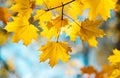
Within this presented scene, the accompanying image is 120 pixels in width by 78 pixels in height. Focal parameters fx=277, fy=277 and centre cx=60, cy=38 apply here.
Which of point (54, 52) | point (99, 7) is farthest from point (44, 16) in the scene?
point (99, 7)

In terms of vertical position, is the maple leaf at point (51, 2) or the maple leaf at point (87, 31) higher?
the maple leaf at point (51, 2)

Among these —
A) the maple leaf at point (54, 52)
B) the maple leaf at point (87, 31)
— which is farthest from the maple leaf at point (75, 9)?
the maple leaf at point (54, 52)

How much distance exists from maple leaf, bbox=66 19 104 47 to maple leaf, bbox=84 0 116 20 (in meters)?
0.15

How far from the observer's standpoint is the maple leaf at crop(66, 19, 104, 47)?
1.38 metres

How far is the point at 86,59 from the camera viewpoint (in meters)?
6.00

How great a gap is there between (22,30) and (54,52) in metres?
0.21

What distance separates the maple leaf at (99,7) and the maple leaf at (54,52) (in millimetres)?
290

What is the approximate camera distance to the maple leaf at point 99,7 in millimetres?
1190

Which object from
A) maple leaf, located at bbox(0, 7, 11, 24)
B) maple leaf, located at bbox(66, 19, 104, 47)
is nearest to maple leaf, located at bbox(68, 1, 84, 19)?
maple leaf, located at bbox(66, 19, 104, 47)

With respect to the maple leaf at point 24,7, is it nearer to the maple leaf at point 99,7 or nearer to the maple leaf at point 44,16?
the maple leaf at point 44,16

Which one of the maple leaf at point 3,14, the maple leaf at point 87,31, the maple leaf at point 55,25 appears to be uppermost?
the maple leaf at point 3,14

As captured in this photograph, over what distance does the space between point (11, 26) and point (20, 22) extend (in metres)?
0.05

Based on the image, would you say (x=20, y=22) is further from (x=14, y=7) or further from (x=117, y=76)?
(x=117, y=76)

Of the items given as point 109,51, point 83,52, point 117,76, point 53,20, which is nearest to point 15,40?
point 53,20
